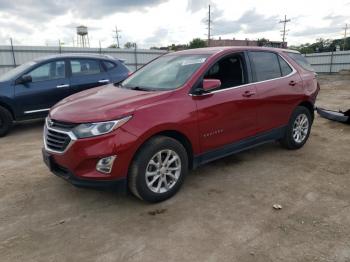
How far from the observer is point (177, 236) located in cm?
310

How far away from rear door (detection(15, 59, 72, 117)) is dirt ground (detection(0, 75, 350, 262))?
7.74ft

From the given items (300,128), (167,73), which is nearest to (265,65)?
(300,128)

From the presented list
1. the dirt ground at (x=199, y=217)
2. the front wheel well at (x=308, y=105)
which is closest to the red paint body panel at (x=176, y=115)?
the front wheel well at (x=308, y=105)

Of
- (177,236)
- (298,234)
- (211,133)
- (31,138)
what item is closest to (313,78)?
(211,133)

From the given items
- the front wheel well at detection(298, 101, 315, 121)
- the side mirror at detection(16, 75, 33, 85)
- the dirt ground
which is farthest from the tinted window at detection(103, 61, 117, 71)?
the front wheel well at detection(298, 101, 315, 121)

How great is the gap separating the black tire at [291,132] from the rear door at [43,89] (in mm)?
4923

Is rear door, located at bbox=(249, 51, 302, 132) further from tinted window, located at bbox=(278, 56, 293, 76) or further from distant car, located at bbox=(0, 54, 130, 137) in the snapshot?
distant car, located at bbox=(0, 54, 130, 137)

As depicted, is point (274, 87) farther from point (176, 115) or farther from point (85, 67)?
point (85, 67)

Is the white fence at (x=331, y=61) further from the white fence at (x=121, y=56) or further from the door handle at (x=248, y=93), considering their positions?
the door handle at (x=248, y=93)

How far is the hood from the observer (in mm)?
3348

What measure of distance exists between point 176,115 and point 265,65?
2026mm

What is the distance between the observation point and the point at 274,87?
16.0 ft

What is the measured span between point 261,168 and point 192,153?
135cm

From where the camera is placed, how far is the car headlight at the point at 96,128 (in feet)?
10.7
